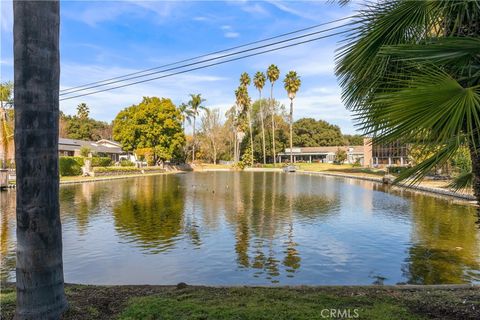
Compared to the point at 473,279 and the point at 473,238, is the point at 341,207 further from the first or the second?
the point at 473,279

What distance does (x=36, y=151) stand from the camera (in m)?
3.52

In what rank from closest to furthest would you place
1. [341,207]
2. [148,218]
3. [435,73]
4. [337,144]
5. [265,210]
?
[435,73] → [148,218] → [265,210] → [341,207] → [337,144]

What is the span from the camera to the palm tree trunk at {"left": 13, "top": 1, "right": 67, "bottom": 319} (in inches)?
138

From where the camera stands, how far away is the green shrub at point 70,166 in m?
38.2

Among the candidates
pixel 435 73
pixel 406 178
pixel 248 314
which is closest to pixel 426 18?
pixel 435 73

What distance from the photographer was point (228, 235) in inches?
521

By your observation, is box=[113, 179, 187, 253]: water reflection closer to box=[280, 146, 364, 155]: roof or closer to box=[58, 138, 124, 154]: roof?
box=[58, 138, 124, 154]: roof

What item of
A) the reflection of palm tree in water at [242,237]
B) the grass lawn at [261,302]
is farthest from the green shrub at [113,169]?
the grass lawn at [261,302]

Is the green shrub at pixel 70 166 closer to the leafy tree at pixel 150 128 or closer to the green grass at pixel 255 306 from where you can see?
the leafy tree at pixel 150 128

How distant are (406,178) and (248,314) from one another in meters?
2.48

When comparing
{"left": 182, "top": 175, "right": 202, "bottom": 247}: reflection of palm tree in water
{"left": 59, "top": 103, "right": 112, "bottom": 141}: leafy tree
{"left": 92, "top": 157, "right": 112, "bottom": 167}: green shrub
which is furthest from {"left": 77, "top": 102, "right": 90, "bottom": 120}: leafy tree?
{"left": 182, "top": 175, "right": 202, "bottom": 247}: reflection of palm tree in water

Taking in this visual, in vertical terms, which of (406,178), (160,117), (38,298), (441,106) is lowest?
(38,298)

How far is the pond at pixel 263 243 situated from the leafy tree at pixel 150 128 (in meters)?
37.5

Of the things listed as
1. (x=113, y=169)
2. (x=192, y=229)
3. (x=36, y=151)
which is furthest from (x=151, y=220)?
(x=113, y=169)
